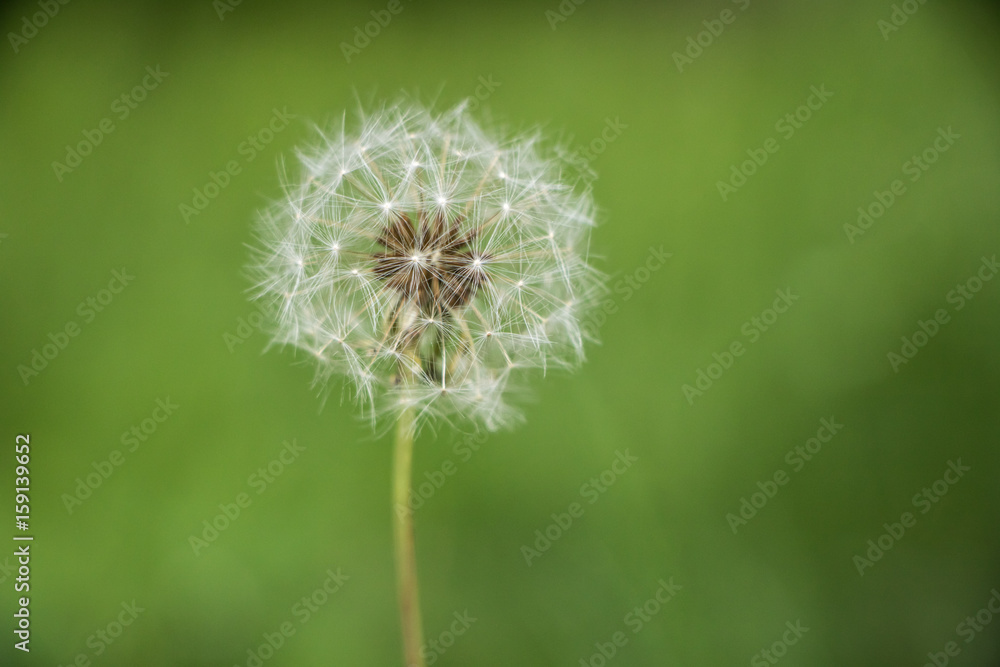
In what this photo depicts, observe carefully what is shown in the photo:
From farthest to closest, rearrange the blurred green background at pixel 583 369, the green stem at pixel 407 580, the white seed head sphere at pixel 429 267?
the blurred green background at pixel 583 369 → the green stem at pixel 407 580 → the white seed head sphere at pixel 429 267

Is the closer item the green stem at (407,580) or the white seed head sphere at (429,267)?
the white seed head sphere at (429,267)

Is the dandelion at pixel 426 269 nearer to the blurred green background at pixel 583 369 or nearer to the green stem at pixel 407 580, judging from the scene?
A: the green stem at pixel 407 580

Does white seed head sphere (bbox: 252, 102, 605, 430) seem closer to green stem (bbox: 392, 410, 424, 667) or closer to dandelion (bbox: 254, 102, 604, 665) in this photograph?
dandelion (bbox: 254, 102, 604, 665)

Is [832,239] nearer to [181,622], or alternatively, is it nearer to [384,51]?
[384,51]

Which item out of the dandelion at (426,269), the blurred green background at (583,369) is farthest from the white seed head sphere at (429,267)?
the blurred green background at (583,369)

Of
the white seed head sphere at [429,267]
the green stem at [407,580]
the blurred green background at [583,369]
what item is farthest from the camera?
the blurred green background at [583,369]

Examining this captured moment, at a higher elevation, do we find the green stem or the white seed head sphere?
the white seed head sphere

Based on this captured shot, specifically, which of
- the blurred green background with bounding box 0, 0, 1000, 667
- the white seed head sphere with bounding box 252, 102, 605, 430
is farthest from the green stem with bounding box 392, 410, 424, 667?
the white seed head sphere with bounding box 252, 102, 605, 430
